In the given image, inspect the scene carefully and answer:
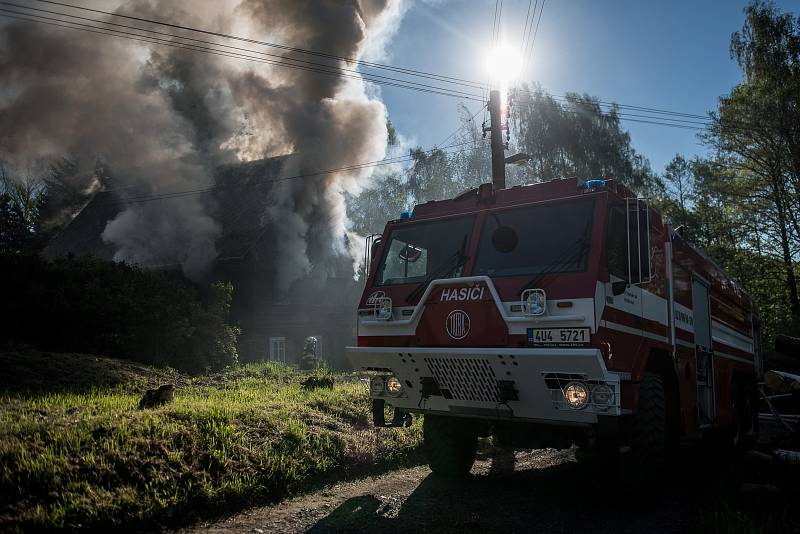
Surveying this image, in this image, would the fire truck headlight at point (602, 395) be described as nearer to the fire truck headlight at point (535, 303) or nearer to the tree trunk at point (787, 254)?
the fire truck headlight at point (535, 303)

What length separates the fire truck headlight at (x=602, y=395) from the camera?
14.8ft

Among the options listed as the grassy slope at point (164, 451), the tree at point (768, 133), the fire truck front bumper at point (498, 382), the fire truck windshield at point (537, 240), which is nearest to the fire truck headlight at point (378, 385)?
the fire truck front bumper at point (498, 382)

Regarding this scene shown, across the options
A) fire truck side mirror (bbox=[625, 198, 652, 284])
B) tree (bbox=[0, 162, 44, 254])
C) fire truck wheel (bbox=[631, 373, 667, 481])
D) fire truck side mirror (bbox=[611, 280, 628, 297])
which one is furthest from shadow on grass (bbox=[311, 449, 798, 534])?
tree (bbox=[0, 162, 44, 254])

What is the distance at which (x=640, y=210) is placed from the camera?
5059 mm

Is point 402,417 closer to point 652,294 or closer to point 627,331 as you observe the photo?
point 627,331

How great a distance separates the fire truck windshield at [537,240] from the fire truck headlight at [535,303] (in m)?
0.28

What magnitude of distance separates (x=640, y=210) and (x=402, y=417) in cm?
310

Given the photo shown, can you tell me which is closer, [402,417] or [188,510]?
[188,510]

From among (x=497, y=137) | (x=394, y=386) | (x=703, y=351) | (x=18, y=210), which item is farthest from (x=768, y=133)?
(x=18, y=210)

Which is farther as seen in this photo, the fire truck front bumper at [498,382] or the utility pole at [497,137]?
the utility pole at [497,137]

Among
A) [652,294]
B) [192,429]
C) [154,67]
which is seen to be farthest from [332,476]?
[154,67]

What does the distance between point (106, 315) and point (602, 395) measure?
38.9 feet

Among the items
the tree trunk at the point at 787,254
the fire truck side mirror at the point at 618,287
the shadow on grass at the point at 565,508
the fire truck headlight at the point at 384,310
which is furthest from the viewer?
the tree trunk at the point at 787,254

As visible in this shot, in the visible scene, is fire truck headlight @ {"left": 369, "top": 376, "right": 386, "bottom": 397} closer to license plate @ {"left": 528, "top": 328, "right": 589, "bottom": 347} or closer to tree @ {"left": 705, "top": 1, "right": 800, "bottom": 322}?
license plate @ {"left": 528, "top": 328, "right": 589, "bottom": 347}
